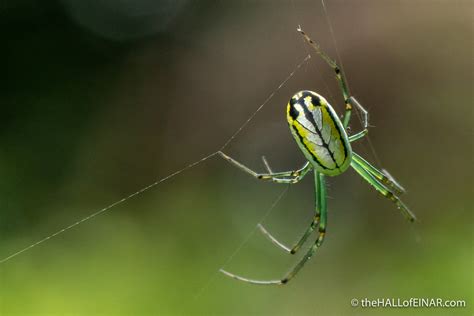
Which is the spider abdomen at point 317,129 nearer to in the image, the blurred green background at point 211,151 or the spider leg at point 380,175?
the spider leg at point 380,175

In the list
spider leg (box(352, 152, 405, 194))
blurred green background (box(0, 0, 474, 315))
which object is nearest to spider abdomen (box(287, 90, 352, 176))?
spider leg (box(352, 152, 405, 194))

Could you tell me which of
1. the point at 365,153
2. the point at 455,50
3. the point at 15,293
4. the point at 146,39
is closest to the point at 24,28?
the point at 146,39

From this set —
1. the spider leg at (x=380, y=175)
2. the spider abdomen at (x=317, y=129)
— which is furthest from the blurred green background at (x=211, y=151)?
the spider abdomen at (x=317, y=129)

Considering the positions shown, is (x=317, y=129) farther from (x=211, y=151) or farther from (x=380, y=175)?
(x=211, y=151)

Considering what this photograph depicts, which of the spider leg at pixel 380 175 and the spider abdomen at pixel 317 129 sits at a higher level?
the spider leg at pixel 380 175

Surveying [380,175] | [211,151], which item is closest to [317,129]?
[380,175]

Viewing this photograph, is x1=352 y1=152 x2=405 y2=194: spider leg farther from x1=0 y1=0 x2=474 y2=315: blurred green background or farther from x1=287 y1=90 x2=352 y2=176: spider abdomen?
x1=0 y1=0 x2=474 y2=315: blurred green background
